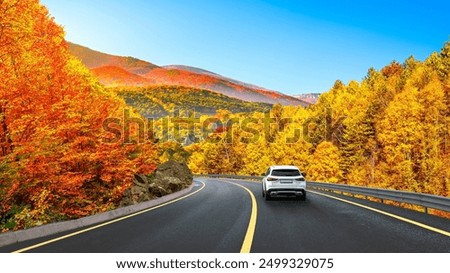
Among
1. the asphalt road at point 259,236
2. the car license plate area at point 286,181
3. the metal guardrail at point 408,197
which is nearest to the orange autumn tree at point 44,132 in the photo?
the asphalt road at point 259,236

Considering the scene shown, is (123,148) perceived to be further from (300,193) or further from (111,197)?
(300,193)

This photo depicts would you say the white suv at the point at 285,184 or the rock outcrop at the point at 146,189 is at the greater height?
the white suv at the point at 285,184

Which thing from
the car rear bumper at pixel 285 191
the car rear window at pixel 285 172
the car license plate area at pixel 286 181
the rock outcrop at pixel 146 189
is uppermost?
the car rear window at pixel 285 172

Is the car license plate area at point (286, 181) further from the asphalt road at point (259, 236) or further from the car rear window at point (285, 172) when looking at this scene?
the asphalt road at point (259, 236)

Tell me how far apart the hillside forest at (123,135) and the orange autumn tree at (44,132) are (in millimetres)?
55

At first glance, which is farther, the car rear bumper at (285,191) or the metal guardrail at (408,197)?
the car rear bumper at (285,191)

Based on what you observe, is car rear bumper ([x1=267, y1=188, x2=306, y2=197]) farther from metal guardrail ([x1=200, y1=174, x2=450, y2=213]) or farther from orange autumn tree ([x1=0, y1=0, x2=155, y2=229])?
orange autumn tree ([x1=0, y1=0, x2=155, y2=229])

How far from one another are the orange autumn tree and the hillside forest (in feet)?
0.18

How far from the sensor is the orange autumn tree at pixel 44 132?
14820 millimetres

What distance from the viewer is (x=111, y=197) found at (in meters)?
27.9

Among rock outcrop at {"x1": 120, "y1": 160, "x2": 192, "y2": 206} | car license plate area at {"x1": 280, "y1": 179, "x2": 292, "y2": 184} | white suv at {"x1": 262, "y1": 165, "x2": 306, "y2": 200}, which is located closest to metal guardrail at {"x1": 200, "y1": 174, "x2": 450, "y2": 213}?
white suv at {"x1": 262, "y1": 165, "x2": 306, "y2": 200}

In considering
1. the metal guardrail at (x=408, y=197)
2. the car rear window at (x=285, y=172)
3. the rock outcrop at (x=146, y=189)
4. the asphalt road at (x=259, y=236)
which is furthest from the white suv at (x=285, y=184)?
the rock outcrop at (x=146, y=189)

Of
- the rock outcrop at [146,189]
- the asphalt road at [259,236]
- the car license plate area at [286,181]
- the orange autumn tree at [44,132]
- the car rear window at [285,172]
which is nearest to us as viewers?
the asphalt road at [259,236]

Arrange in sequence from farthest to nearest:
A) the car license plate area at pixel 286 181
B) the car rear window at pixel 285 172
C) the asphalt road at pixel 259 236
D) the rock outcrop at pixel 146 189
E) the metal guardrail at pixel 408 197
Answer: the rock outcrop at pixel 146 189 → the car rear window at pixel 285 172 → the car license plate area at pixel 286 181 → the metal guardrail at pixel 408 197 → the asphalt road at pixel 259 236
